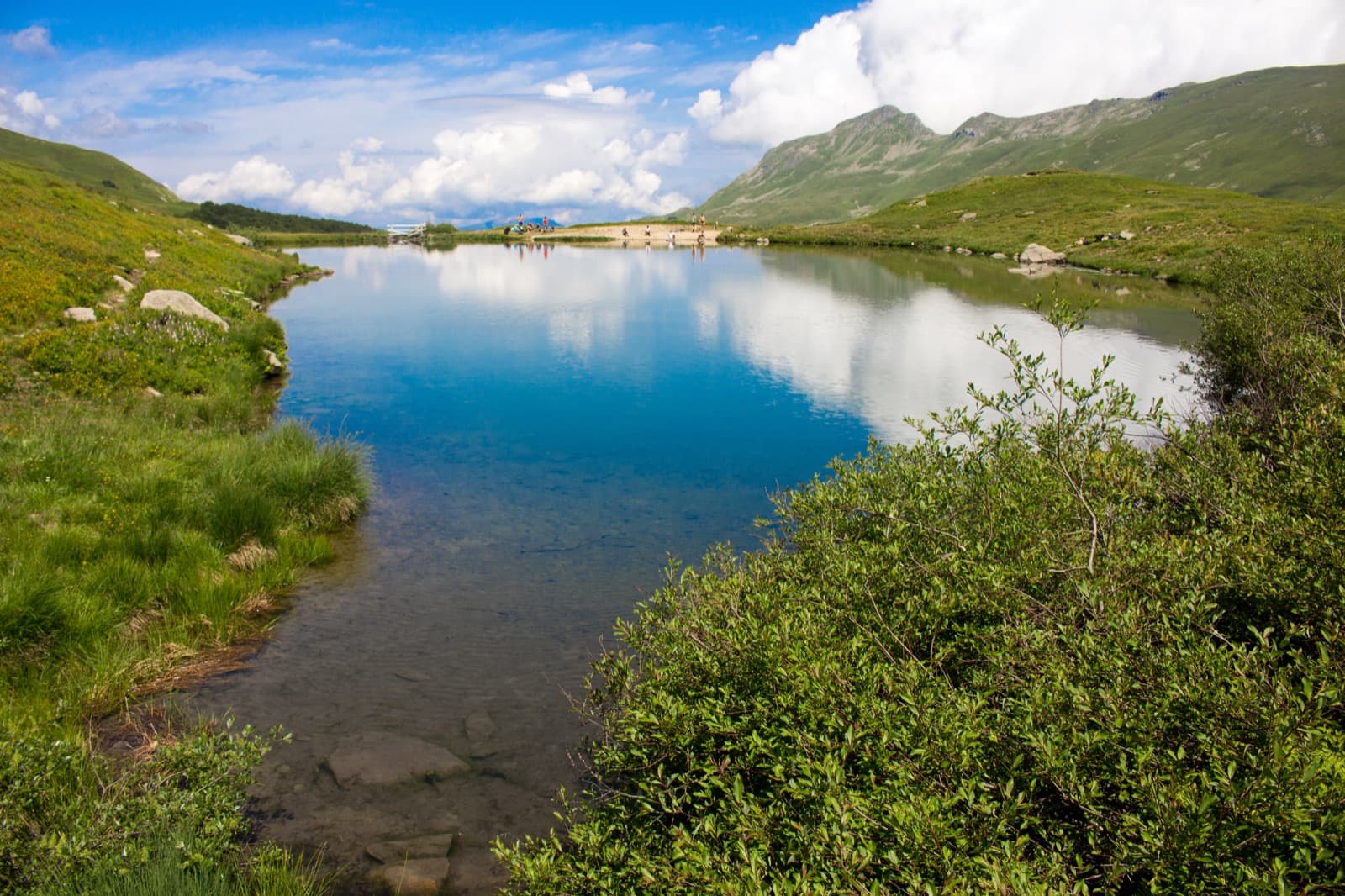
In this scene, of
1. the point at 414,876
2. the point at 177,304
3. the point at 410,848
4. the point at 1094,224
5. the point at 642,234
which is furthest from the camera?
the point at 642,234

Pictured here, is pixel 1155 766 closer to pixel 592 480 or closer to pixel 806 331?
pixel 592 480

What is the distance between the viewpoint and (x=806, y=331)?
43531mm

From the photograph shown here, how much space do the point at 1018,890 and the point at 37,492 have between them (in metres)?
16.7

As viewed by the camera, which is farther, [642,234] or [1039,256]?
[642,234]

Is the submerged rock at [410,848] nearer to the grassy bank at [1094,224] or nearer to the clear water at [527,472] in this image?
the clear water at [527,472]

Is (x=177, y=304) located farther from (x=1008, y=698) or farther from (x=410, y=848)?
(x=1008, y=698)

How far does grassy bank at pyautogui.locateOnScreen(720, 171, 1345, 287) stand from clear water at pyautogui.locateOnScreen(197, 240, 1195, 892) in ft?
64.1

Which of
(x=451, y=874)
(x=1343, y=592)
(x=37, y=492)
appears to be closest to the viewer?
(x=1343, y=592)

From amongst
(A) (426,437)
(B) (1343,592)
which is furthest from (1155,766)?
(A) (426,437)

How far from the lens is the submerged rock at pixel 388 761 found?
368 inches

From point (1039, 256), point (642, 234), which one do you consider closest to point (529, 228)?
point (642, 234)

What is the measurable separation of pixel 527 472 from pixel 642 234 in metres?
161

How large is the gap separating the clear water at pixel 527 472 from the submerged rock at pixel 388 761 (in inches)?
6.6

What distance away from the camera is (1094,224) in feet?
337
